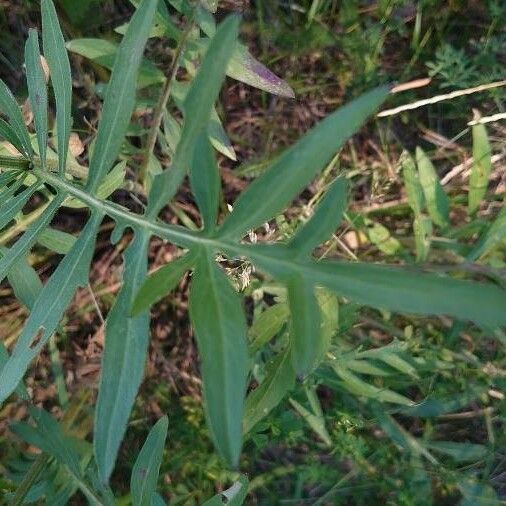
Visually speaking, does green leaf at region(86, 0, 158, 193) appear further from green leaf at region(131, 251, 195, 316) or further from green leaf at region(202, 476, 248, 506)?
green leaf at region(202, 476, 248, 506)

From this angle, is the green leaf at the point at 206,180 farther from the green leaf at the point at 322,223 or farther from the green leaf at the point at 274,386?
the green leaf at the point at 274,386

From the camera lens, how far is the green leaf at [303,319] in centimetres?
97

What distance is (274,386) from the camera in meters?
1.66

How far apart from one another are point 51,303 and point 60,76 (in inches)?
17.8

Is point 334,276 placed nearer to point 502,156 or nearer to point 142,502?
point 142,502

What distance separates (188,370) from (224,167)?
0.77 meters

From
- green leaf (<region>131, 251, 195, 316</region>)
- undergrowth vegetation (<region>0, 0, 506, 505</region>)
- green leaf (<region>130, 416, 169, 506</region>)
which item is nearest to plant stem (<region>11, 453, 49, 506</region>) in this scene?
undergrowth vegetation (<region>0, 0, 506, 505</region>)

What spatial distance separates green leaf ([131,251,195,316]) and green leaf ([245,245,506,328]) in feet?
0.50

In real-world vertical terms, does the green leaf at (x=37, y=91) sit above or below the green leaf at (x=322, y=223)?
above

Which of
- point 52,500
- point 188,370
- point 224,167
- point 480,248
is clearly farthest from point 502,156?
point 52,500

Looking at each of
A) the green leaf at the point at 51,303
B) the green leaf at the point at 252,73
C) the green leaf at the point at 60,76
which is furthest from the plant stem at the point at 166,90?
the green leaf at the point at 51,303

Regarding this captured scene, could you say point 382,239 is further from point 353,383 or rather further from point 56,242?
point 56,242

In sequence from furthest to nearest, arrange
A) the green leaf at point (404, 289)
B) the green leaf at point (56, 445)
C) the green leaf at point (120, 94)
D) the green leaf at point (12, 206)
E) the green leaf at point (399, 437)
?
the green leaf at point (399, 437) < the green leaf at point (56, 445) < the green leaf at point (12, 206) < the green leaf at point (120, 94) < the green leaf at point (404, 289)

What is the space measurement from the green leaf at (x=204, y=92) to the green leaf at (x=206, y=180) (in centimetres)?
2
